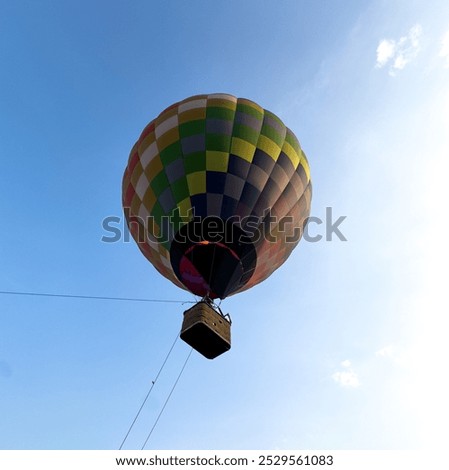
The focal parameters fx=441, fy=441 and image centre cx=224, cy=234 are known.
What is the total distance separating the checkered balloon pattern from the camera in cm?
942

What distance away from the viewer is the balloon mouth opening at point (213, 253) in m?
9.27

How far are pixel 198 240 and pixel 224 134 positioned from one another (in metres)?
2.66

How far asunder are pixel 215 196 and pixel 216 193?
0.07 metres

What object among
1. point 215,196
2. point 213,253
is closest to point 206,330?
point 213,253

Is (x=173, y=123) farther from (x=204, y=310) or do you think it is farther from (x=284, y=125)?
(x=204, y=310)

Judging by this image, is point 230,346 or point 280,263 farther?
point 280,263

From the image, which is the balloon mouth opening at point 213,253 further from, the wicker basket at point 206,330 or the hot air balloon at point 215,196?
the wicker basket at point 206,330

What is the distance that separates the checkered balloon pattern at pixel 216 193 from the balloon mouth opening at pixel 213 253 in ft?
0.07

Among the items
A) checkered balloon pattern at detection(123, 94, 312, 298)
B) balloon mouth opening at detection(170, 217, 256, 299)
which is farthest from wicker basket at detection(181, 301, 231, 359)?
checkered balloon pattern at detection(123, 94, 312, 298)

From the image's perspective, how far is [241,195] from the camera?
967 centimetres

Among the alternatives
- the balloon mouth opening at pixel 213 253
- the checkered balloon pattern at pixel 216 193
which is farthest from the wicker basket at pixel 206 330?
the checkered balloon pattern at pixel 216 193

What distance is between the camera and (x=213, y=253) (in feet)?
30.3

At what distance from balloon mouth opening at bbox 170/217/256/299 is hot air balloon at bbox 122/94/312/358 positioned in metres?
0.02

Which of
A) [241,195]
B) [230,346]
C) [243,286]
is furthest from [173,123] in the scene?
[230,346]
